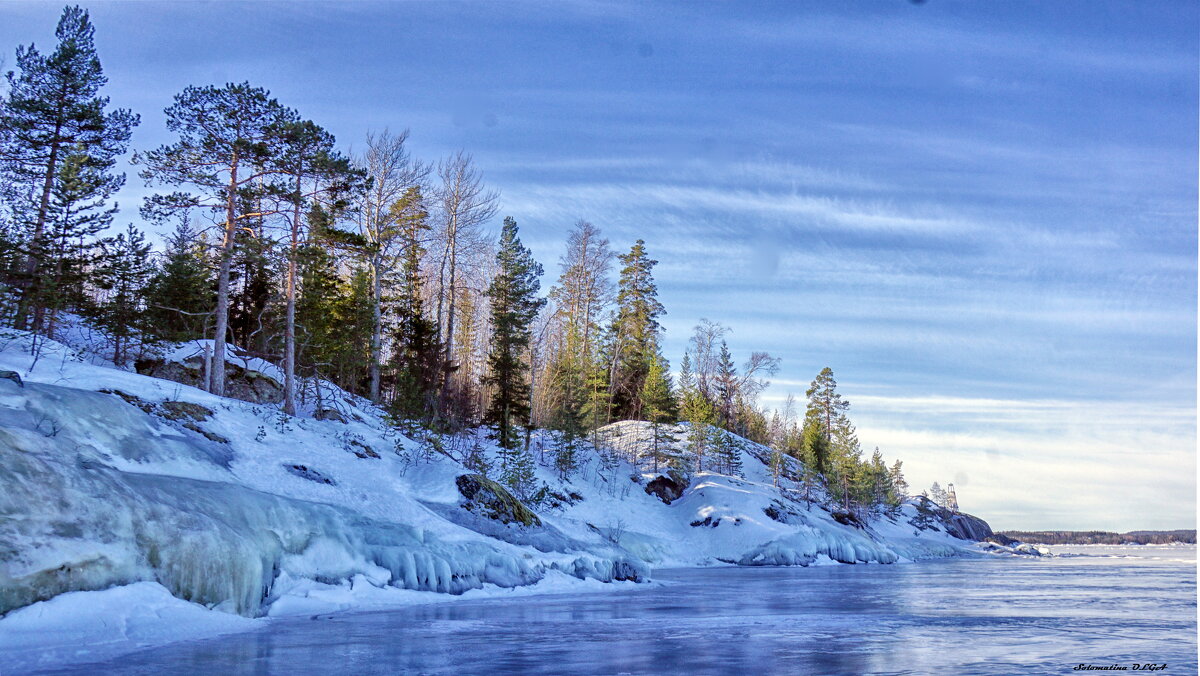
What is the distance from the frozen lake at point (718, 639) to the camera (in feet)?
27.6

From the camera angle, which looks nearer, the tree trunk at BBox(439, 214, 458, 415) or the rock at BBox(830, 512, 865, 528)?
the tree trunk at BBox(439, 214, 458, 415)

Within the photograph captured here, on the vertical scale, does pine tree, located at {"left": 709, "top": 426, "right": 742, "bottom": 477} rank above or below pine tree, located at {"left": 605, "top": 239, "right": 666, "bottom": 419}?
below

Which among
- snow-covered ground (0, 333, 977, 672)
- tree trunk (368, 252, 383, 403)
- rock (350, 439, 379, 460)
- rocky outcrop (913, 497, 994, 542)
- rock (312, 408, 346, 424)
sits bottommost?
rocky outcrop (913, 497, 994, 542)

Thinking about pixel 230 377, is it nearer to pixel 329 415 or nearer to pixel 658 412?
pixel 329 415

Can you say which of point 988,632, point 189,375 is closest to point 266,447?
point 189,375

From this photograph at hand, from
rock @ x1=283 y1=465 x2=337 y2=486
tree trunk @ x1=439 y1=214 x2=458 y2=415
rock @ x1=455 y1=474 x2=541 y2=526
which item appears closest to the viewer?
rock @ x1=283 y1=465 x2=337 y2=486

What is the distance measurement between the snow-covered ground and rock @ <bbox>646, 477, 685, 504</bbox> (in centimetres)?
1739

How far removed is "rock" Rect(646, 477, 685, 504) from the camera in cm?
4634

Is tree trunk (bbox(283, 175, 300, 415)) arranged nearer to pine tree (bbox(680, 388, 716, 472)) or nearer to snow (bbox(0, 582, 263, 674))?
snow (bbox(0, 582, 263, 674))

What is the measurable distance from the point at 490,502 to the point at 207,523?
1043 cm

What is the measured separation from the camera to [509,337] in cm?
4119

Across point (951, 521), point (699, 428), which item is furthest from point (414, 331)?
point (951, 521)

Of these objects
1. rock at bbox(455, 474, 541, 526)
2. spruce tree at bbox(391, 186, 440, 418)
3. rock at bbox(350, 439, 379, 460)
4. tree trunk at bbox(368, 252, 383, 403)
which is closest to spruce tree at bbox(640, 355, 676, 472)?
spruce tree at bbox(391, 186, 440, 418)

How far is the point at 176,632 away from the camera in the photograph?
10.7 meters
